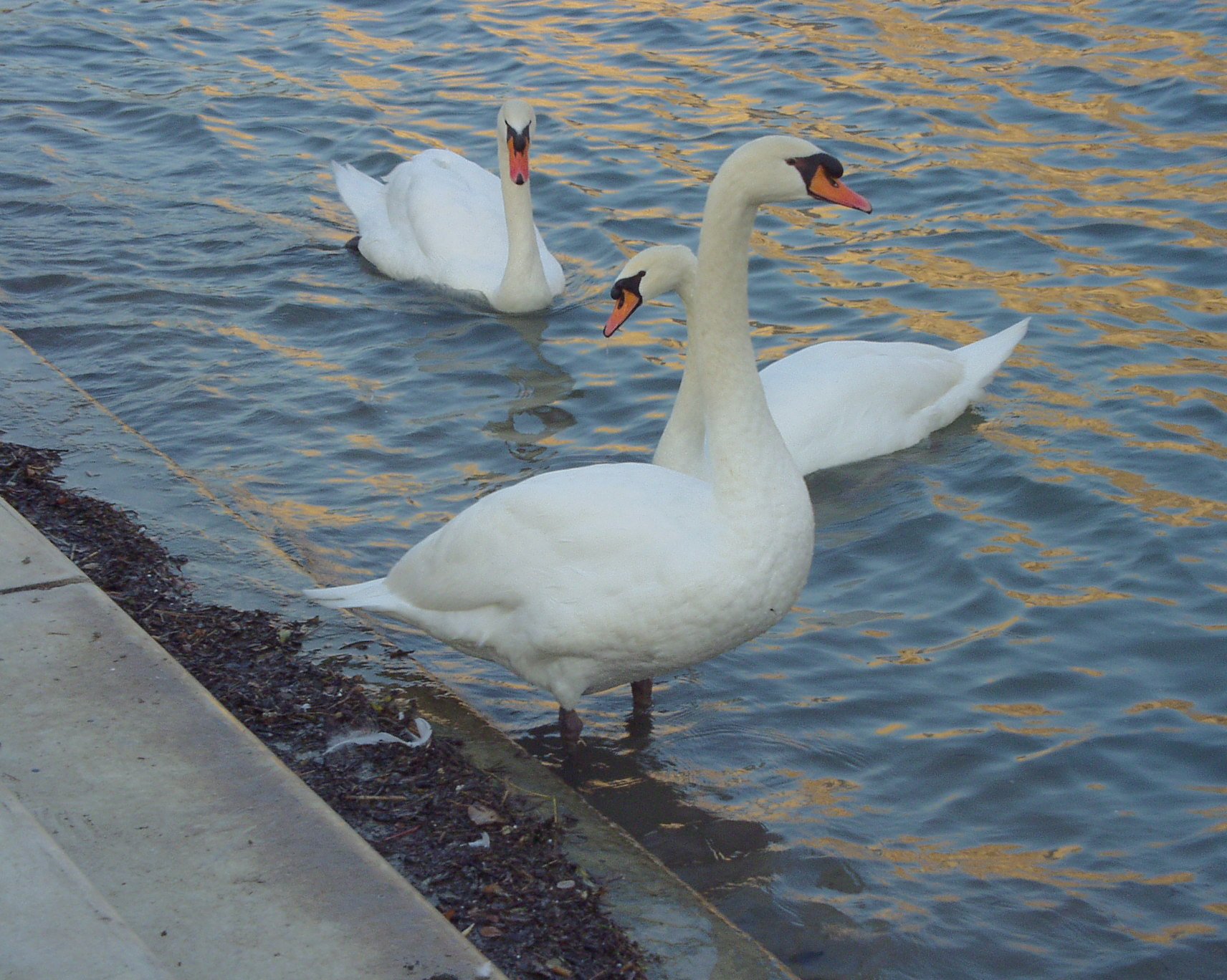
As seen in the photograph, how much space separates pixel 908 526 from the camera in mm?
6402

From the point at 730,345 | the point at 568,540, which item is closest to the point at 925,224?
the point at 730,345

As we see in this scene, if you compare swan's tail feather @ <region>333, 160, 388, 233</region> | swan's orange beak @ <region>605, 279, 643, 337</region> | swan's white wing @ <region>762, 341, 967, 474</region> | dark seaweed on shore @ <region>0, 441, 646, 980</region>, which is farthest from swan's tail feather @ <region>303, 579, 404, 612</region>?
swan's tail feather @ <region>333, 160, 388, 233</region>

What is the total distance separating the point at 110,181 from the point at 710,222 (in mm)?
7277

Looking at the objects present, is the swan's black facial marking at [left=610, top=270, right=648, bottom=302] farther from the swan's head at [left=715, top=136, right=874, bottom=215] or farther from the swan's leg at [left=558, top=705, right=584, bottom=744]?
the swan's leg at [left=558, top=705, right=584, bottom=744]

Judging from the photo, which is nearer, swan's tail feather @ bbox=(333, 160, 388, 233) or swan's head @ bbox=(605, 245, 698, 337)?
swan's head @ bbox=(605, 245, 698, 337)

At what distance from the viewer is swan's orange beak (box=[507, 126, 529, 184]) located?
882cm

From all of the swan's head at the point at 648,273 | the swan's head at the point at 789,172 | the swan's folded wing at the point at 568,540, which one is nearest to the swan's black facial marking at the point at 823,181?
the swan's head at the point at 789,172

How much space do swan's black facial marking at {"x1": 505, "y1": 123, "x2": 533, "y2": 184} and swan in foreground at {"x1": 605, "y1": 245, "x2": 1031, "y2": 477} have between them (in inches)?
83.3

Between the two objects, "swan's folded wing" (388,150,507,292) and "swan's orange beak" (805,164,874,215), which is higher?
"swan's orange beak" (805,164,874,215)

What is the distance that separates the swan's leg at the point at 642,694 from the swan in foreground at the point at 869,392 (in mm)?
1595

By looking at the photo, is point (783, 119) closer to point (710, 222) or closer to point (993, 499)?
point (993, 499)

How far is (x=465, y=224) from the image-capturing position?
960cm

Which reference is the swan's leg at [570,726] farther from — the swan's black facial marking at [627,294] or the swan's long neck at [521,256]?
the swan's long neck at [521,256]

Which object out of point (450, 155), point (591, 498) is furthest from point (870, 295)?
point (591, 498)
